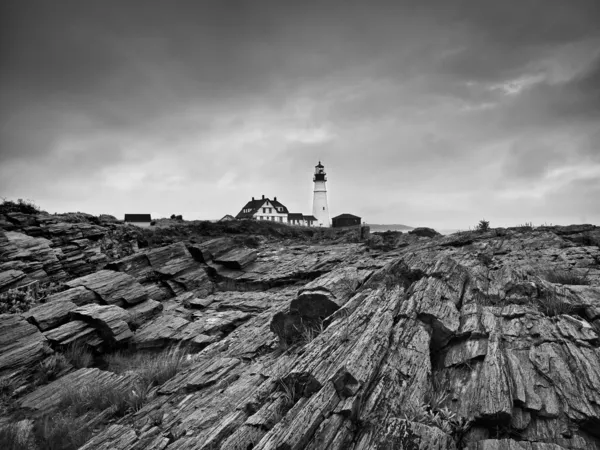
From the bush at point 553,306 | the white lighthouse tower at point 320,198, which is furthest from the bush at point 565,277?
the white lighthouse tower at point 320,198

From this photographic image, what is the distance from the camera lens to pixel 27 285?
2056cm

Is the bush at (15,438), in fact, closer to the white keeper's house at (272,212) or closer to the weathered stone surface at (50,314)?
the weathered stone surface at (50,314)

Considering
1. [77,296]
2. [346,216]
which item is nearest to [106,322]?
[77,296]

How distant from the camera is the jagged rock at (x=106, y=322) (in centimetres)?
1719

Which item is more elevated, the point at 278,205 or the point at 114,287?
the point at 278,205

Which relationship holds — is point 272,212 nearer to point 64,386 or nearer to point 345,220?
point 345,220

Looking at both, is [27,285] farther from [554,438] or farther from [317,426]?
[554,438]

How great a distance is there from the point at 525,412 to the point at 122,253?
1241 inches

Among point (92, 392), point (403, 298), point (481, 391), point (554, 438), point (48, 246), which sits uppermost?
point (48, 246)

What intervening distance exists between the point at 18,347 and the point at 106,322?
355 centimetres

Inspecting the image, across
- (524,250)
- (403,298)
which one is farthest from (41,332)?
(524,250)

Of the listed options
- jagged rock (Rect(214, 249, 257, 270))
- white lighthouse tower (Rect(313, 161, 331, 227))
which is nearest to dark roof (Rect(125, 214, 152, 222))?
white lighthouse tower (Rect(313, 161, 331, 227))

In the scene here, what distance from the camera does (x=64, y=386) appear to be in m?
13.3

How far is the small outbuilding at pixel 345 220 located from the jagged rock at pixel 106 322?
64.1 meters
